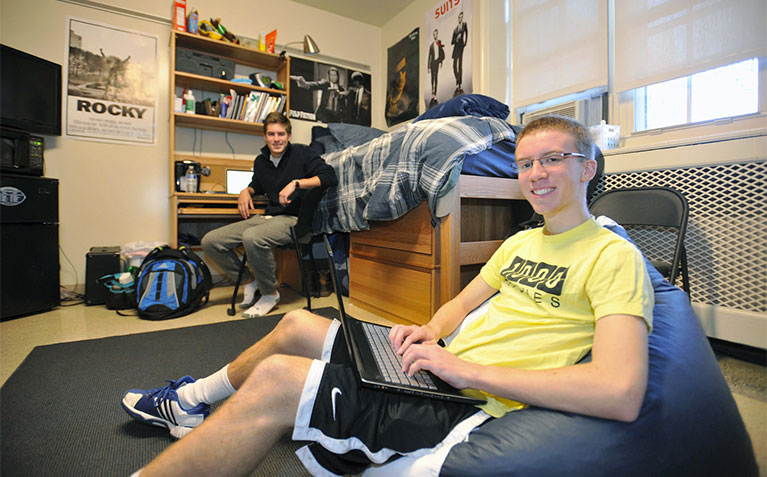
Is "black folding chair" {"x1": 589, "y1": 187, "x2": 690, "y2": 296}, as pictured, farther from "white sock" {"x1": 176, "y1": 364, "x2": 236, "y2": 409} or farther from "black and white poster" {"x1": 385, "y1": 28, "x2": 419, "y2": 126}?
"black and white poster" {"x1": 385, "y1": 28, "x2": 419, "y2": 126}

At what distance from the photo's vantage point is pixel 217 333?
76.7 inches

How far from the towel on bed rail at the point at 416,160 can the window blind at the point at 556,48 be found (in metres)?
1.02

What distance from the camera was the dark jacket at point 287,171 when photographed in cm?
239

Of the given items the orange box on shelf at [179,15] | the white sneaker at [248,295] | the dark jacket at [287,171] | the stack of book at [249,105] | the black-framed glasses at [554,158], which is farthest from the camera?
the stack of book at [249,105]

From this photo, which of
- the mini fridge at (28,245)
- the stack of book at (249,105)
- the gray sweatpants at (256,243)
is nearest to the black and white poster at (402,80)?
the stack of book at (249,105)

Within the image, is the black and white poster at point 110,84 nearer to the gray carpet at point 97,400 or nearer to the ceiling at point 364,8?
the ceiling at point 364,8

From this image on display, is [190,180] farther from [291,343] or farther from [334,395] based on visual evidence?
[334,395]

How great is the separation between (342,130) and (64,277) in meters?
2.39

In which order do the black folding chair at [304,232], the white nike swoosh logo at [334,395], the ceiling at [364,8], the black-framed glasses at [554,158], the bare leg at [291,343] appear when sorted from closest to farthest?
the white nike swoosh logo at [334,395]
the black-framed glasses at [554,158]
the bare leg at [291,343]
the black folding chair at [304,232]
the ceiling at [364,8]

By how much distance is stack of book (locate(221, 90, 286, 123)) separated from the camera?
3.18m

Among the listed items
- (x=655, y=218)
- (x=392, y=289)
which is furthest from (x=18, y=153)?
(x=655, y=218)

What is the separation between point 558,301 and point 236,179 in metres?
3.11

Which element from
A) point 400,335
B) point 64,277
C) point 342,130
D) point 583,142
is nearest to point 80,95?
point 64,277

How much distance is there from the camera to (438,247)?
1.72m
